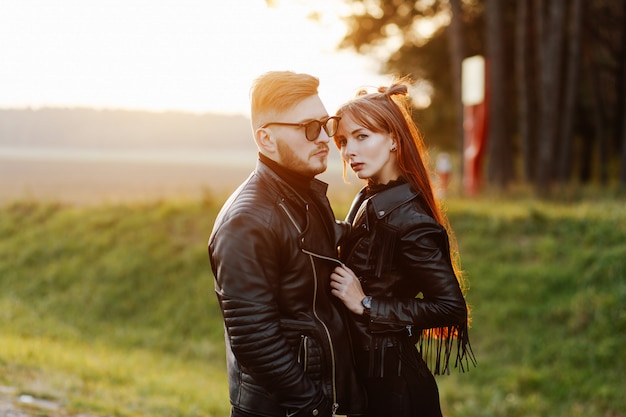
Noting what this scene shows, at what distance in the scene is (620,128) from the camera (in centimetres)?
1930

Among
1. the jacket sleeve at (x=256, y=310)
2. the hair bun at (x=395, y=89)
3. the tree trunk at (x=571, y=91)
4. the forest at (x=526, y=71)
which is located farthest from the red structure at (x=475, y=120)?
the jacket sleeve at (x=256, y=310)

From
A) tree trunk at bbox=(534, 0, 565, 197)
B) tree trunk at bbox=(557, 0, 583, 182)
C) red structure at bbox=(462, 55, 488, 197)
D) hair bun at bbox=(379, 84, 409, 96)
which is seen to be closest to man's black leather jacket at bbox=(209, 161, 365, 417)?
hair bun at bbox=(379, 84, 409, 96)

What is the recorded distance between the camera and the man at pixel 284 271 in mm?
2549

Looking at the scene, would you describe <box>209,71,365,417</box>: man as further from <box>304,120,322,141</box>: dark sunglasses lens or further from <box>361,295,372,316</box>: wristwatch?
<box>361,295,372,316</box>: wristwatch

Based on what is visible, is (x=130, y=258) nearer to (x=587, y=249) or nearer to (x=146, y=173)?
(x=587, y=249)

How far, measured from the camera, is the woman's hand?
2.82m

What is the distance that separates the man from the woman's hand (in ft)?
0.15

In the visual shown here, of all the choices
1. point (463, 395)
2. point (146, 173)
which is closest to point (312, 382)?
point (463, 395)

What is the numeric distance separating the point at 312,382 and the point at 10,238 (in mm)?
13544

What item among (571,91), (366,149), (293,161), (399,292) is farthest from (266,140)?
(571,91)

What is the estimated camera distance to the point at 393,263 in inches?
114

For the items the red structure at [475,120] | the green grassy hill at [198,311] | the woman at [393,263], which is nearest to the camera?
the woman at [393,263]

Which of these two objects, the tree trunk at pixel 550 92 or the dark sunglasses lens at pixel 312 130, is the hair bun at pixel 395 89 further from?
the tree trunk at pixel 550 92

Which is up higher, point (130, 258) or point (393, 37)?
point (393, 37)
